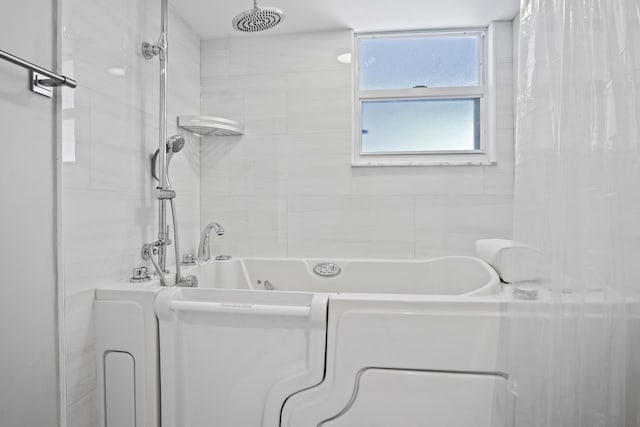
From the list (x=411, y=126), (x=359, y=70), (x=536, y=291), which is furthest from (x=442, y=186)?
(x=536, y=291)

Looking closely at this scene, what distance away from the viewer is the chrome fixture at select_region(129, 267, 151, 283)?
1464 millimetres

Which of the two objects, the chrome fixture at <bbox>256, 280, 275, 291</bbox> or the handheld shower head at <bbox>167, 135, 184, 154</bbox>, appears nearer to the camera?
the handheld shower head at <bbox>167, 135, 184, 154</bbox>

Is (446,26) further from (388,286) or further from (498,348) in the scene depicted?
(498,348)

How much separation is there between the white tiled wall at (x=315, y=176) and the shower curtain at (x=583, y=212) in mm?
1083

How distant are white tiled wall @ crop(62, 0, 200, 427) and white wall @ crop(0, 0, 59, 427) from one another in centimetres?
6

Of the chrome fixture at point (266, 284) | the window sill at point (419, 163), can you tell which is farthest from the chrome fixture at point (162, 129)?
the window sill at point (419, 163)

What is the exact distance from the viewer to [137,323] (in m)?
1.29

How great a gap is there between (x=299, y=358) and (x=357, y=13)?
1.80 metres

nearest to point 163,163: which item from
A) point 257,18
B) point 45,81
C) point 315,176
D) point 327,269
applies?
point 45,81

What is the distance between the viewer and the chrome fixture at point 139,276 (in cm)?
146

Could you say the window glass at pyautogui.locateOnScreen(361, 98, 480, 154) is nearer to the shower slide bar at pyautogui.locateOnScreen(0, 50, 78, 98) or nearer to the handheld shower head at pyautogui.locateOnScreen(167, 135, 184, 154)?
the handheld shower head at pyautogui.locateOnScreen(167, 135, 184, 154)

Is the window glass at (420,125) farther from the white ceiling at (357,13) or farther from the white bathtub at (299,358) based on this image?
the white bathtub at (299,358)

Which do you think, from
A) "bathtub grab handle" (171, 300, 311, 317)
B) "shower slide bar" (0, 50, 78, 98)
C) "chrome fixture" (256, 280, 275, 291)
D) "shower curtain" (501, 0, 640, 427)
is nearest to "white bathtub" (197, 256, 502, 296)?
"chrome fixture" (256, 280, 275, 291)

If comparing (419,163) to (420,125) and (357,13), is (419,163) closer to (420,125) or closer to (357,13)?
(420,125)
